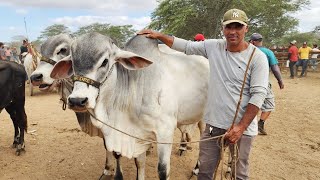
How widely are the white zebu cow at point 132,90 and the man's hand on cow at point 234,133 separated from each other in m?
0.80

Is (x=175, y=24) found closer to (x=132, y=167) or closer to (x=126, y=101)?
(x=132, y=167)

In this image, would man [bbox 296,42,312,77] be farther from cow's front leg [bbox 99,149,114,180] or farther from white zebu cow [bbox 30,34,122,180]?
white zebu cow [bbox 30,34,122,180]

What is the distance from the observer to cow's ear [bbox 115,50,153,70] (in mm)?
2732

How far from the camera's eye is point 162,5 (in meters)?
17.7

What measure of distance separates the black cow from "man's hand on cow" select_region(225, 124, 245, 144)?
352 cm

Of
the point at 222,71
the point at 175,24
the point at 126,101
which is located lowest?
the point at 126,101

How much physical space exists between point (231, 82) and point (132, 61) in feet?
2.82

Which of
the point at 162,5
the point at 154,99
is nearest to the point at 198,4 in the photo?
the point at 162,5

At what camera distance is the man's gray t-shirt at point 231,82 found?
2303mm

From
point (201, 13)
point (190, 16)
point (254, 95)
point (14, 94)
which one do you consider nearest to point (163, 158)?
point (254, 95)

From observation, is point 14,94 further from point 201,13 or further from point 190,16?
point 201,13

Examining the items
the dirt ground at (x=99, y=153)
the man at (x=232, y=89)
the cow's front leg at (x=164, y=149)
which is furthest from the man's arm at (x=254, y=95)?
the dirt ground at (x=99, y=153)

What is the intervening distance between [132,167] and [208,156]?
1855 mm

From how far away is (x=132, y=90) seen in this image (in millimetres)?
2941
